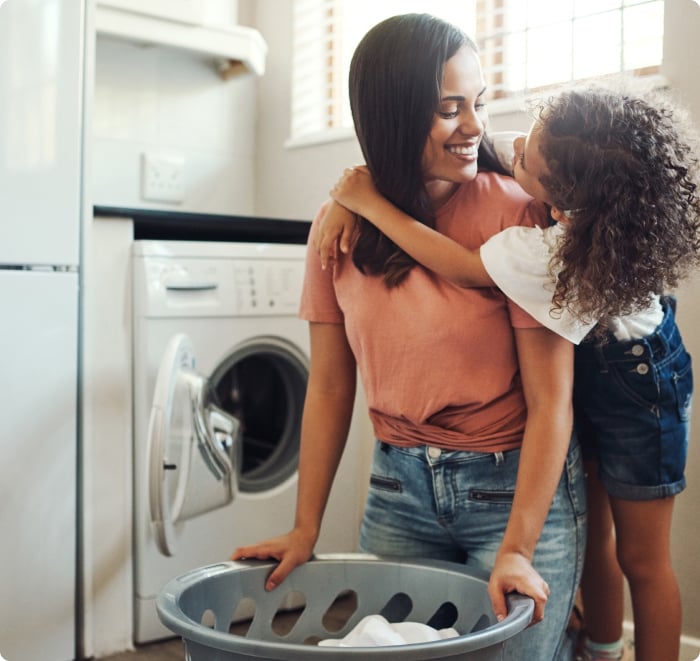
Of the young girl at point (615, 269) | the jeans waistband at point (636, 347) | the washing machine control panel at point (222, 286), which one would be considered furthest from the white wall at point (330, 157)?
the washing machine control panel at point (222, 286)

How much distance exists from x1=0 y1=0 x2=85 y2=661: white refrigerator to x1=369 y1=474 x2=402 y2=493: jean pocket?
0.81 metres

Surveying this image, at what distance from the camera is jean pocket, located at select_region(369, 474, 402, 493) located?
1.19 m

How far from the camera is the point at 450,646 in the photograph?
0.81m

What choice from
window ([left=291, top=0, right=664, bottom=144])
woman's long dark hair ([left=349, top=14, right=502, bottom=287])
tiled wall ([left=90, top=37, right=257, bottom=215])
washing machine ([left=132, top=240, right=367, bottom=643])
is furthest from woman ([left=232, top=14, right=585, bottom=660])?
tiled wall ([left=90, top=37, right=257, bottom=215])

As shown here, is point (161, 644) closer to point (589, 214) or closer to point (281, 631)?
point (281, 631)

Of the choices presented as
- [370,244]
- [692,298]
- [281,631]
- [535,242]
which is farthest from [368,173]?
[281,631]

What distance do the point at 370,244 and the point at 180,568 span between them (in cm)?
105

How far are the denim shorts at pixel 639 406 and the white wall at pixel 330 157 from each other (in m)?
0.36

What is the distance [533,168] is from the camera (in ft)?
3.48

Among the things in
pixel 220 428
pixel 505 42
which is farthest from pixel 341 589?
pixel 505 42

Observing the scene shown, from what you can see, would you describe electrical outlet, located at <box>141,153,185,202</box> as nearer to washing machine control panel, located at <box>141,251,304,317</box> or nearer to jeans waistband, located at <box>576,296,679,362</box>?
washing machine control panel, located at <box>141,251,304,317</box>

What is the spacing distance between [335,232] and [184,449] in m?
0.70

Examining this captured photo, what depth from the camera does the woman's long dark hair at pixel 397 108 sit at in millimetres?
1095

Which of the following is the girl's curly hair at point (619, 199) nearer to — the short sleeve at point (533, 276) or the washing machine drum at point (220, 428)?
the short sleeve at point (533, 276)
